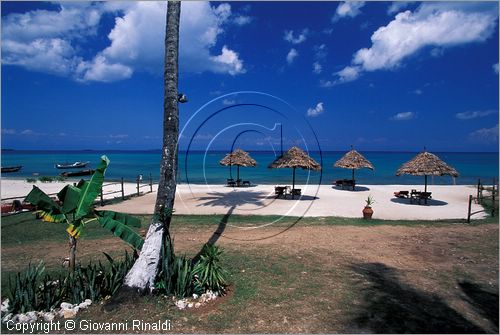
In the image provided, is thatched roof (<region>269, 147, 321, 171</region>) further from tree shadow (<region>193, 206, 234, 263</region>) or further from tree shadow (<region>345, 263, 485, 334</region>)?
tree shadow (<region>345, 263, 485, 334</region>)

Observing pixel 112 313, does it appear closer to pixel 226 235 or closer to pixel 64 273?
pixel 64 273

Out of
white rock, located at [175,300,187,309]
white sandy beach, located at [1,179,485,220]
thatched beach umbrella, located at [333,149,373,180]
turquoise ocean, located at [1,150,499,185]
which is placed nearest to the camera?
white rock, located at [175,300,187,309]

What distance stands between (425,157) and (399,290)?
1458cm

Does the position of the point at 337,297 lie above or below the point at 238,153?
below

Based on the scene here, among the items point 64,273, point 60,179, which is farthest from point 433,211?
point 60,179

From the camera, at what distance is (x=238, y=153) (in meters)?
24.8

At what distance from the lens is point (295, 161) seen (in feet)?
57.2

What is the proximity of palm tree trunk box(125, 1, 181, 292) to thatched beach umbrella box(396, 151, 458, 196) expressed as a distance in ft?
52.2

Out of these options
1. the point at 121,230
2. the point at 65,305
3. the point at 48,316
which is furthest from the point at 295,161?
the point at 48,316

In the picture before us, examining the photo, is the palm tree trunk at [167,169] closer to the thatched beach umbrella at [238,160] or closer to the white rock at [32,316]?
the white rock at [32,316]

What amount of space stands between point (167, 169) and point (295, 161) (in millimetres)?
12623

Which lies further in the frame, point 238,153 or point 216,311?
point 238,153

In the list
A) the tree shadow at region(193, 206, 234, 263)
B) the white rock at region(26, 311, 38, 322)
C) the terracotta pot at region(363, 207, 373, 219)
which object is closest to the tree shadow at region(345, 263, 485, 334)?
the tree shadow at region(193, 206, 234, 263)

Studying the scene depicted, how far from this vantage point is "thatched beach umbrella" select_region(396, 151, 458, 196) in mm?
16500
